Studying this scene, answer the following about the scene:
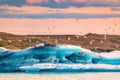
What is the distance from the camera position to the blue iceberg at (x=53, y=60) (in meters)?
82.8

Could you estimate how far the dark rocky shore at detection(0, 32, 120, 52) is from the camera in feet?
368

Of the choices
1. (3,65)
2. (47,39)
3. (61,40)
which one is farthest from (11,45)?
(3,65)

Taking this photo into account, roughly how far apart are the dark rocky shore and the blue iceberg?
21135 mm

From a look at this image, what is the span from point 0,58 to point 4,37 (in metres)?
44.3

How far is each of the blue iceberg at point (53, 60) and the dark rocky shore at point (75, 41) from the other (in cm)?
2113

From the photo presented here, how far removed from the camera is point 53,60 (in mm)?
83750

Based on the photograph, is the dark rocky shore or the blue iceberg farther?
the dark rocky shore

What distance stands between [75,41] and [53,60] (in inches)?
1505

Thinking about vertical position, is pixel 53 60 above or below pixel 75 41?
below

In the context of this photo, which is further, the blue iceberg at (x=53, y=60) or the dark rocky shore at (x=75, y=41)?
the dark rocky shore at (x=75, y=41)

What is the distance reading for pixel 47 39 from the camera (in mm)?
119062

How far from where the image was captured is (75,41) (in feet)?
399

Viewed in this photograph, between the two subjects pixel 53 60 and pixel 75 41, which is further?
pixel 75 41

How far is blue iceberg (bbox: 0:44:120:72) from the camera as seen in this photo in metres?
82.8
